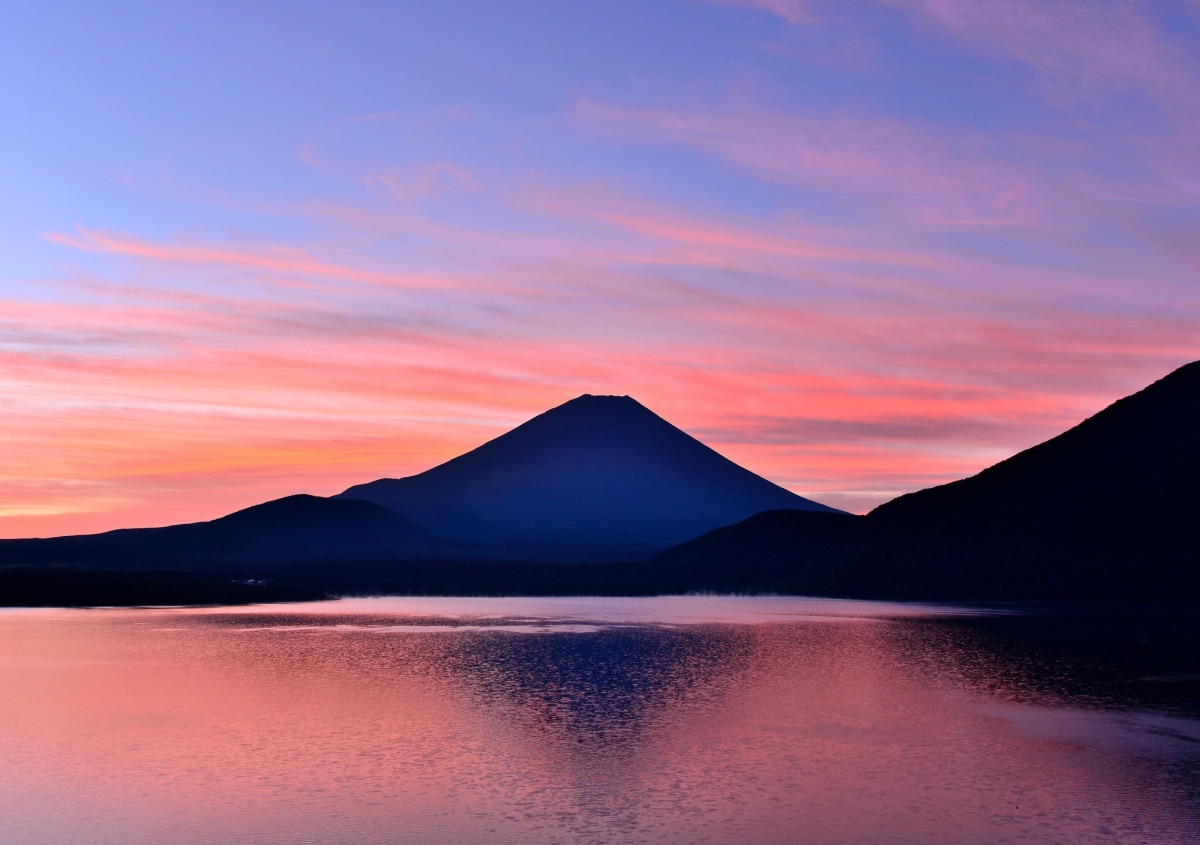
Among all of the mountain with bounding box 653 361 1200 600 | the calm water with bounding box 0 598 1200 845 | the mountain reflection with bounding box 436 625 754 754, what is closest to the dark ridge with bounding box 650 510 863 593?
the mountain with bounding box 653 361 1200 600

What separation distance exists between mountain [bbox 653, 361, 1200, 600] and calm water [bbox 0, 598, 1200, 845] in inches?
2785

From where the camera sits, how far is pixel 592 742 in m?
40.0

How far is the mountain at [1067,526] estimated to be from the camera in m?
143

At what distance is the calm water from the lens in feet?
95.6

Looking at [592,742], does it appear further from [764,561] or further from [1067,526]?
[764,561]

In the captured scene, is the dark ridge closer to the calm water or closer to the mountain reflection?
the mountain reflection

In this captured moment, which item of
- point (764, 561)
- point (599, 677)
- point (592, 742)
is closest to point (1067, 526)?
point (764, 561)

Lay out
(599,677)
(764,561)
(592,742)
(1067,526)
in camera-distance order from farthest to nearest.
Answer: (764,561)
(1067,526)
(599,677)
(592,742)

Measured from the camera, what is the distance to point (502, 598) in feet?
489

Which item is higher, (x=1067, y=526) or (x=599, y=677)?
(x=1067, y=526)

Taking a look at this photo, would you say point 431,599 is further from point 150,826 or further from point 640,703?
point 150,826

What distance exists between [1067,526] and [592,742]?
12997 cm

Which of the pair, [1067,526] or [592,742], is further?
[1067,526]

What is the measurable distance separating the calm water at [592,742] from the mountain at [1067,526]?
232ft
